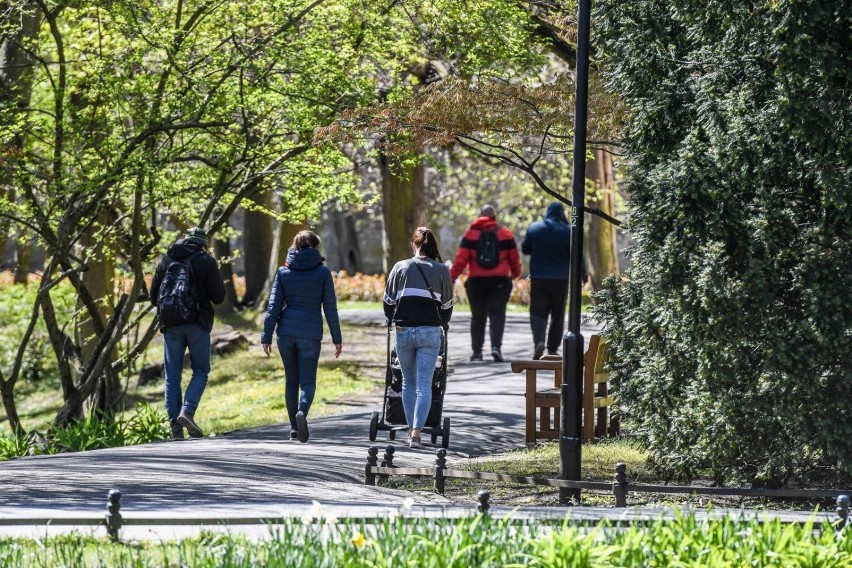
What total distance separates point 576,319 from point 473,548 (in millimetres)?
3694

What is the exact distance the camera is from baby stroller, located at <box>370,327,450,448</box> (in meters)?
12.6

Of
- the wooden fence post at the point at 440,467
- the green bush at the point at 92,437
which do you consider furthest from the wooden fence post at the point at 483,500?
the green bush at the point at 92,437

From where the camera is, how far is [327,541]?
6234 mm

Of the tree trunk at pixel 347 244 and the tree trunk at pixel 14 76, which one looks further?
the tree trunk at pixel 347 244

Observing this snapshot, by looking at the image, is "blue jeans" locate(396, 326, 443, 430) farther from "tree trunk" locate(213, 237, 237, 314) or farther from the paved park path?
"tree trunk" locate(213, 237, 237, 314)

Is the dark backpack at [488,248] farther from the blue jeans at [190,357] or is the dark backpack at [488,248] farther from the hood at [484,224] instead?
the blue jeans at [190,357]

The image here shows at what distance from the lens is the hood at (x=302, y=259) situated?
13.1m

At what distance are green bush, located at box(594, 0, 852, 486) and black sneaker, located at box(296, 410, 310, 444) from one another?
359 cm

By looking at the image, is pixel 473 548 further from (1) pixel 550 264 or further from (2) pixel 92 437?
(1) pixel 550 264

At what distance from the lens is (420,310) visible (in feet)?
40.2

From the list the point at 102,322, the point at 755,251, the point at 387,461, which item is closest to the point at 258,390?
the point at 102,322

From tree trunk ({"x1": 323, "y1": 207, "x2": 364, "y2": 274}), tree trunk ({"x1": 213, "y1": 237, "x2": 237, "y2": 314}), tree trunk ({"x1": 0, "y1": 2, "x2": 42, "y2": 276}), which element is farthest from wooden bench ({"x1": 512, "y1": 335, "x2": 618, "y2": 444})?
tree trunk ({"x1": 323, "y1": 207, "x2": 364, "y2": 274})

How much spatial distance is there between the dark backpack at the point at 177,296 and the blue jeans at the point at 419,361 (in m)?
2.29

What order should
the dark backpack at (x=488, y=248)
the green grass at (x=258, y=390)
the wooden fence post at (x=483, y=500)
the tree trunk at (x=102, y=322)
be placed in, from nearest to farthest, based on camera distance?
the wooden fence post at (x=483, y=500)
the tree trunk at (x=102, y=322)
the green grass at (x=258, y=390)
the dark backpack at (x=488, y=248)
